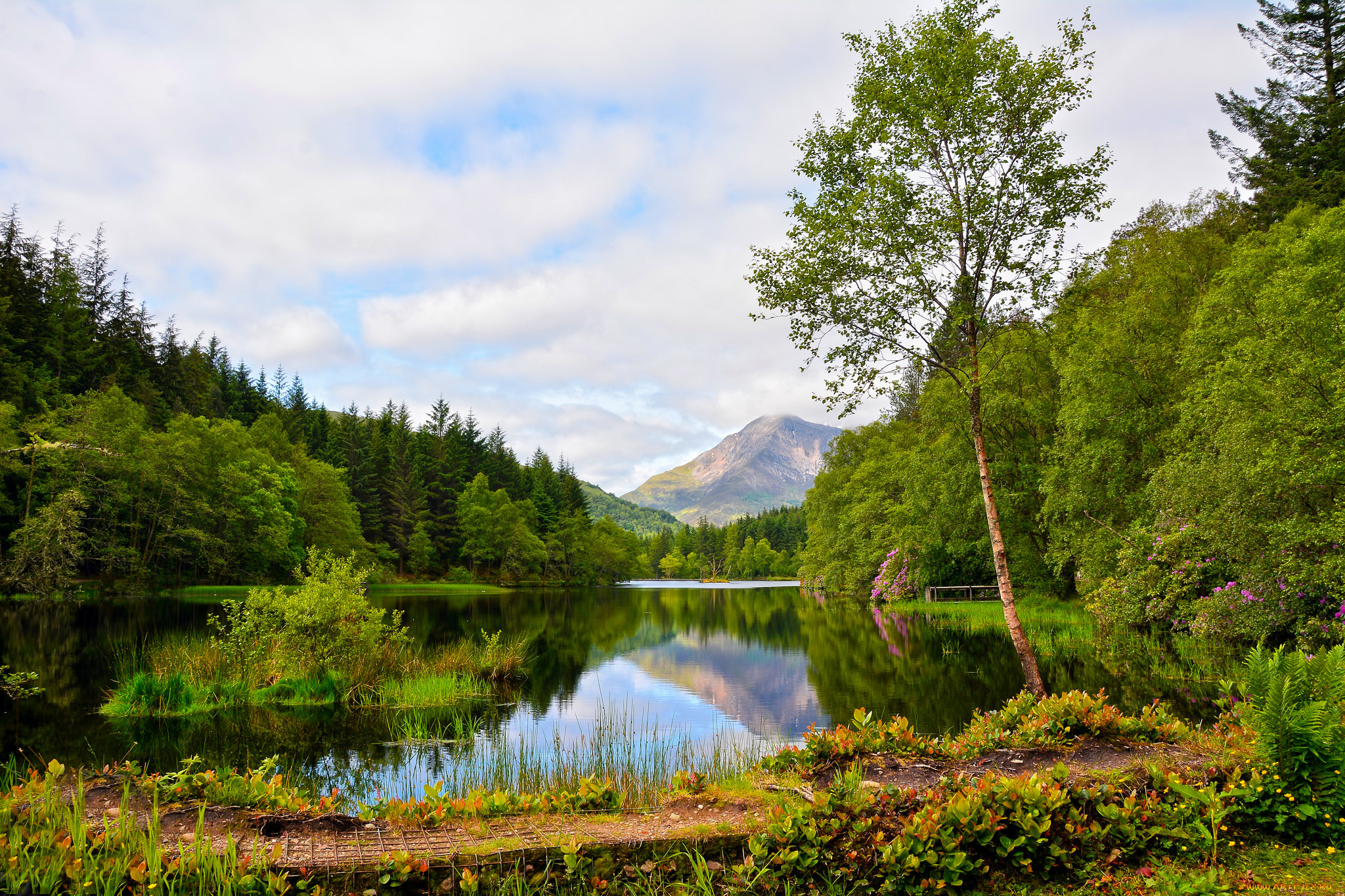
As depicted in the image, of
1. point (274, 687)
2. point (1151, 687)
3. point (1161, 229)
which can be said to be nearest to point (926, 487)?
point (1161, 229)

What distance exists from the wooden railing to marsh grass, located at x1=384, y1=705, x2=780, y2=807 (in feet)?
104

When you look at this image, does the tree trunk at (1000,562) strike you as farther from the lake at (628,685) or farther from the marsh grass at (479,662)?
the marsh grass at (479,662)

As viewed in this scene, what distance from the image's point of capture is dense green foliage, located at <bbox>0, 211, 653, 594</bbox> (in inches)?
1795

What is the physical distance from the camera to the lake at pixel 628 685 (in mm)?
11664

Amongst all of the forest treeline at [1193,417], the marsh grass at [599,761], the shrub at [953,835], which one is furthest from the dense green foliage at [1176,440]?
the marsh grass at [599,761]

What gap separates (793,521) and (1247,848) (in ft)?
524

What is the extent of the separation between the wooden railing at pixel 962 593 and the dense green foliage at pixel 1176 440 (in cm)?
89

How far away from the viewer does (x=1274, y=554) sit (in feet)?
46.9

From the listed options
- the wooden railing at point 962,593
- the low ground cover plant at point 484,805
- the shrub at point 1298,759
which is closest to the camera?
the shrub at point 1298,759

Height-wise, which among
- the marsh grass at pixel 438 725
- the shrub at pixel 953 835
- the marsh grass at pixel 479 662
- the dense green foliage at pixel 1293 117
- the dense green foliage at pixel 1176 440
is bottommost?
the marsh grass at pixel 438 725

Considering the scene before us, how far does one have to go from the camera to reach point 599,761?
30.7 feet

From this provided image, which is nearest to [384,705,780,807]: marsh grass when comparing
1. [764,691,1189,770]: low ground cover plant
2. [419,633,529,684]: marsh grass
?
[764,691,1189,770]: low ground cover plant

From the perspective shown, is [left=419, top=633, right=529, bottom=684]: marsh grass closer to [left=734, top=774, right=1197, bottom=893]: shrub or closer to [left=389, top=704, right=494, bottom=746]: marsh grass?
[left=389, top=704, right=494, bottom=746]: marsh grass

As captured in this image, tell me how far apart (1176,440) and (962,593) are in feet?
82.9
